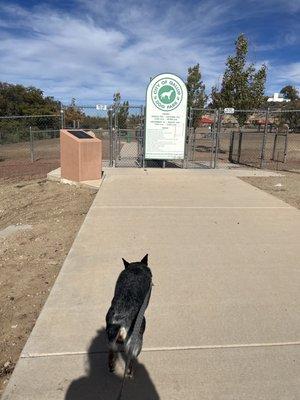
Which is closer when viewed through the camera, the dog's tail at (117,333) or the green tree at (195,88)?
the dog's tail at (117,333)

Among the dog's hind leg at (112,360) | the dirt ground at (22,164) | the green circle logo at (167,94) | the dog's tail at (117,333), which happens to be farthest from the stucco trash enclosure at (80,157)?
the dog's tail at (117,333)

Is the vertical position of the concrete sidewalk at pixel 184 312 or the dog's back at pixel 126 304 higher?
the dog's back at pixel 126 304

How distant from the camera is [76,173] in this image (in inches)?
407

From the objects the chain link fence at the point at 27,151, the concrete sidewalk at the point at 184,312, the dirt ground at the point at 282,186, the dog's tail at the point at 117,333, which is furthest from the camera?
the chain link fence at the point at 27,151

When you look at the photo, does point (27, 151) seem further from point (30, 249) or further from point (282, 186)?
point (30, 249)

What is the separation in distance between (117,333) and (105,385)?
2.10 ft

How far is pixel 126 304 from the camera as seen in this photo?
2.46 metres

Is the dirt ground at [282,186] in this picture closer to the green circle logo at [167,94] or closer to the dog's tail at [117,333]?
the green circle logo at [167,94]

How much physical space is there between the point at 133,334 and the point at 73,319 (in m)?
1.31

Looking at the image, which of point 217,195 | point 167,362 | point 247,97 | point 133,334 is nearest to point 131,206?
point 217,195

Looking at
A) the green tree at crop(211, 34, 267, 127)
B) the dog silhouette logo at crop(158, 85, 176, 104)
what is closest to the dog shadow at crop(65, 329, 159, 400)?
the dog silhouette logo at crop(158, 85, 176, 104)

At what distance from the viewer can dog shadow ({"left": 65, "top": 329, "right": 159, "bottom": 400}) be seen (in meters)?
2.66

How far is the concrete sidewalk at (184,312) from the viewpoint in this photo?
279 centimetres

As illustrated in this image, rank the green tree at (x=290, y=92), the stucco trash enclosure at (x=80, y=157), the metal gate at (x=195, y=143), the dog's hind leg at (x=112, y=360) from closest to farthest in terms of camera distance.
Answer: the dog's hind leg at (x=112, y=360) → the stucco trash enclosure at (x=80, y=157) → the metal gate at (x=195, y=143) → the green tree at (x=290, y=92)
